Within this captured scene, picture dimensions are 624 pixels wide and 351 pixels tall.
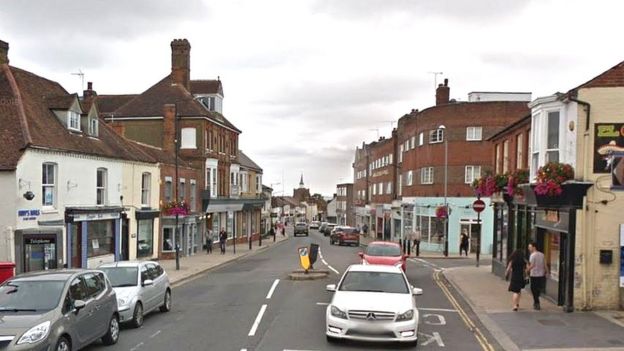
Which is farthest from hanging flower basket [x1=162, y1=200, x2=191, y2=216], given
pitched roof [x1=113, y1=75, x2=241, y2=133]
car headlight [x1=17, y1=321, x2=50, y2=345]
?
car headlight [x1=17, y1=321, x2=50, y2=345]

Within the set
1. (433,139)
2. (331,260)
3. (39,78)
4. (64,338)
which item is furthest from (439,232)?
(64,338)

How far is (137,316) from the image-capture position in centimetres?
1388

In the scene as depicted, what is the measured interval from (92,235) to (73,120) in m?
4.95

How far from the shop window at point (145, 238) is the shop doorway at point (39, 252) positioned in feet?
30.7

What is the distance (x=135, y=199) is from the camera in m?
31.1

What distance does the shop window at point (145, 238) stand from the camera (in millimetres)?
32188

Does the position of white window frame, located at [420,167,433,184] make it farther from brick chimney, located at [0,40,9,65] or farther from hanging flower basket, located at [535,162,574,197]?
hanging flower basket, located at [535,162,574,197]

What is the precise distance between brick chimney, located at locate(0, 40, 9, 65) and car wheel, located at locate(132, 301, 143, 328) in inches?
645

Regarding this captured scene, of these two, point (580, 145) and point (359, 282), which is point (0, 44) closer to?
point (359, 282)

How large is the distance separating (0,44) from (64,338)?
19845 mm

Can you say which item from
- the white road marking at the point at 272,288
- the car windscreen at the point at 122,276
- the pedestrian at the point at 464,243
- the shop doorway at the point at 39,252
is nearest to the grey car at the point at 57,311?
the car windscreen at the point at 122,276

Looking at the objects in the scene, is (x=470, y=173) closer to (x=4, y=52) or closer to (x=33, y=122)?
(x=33, y=122)

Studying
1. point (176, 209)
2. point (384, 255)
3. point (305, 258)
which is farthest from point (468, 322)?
point (176, 209)

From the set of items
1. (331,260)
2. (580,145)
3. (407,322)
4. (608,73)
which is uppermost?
(608,73)
